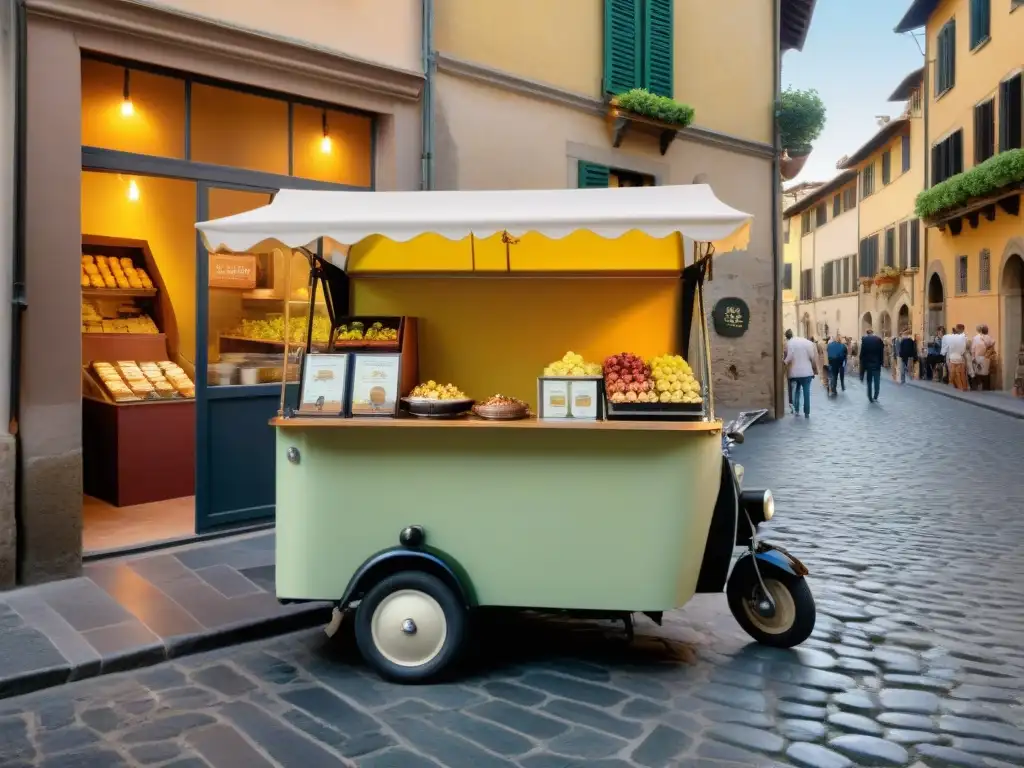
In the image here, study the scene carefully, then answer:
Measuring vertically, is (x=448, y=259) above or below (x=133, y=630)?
above

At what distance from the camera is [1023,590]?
5863mm

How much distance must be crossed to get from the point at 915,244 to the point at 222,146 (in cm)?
2889

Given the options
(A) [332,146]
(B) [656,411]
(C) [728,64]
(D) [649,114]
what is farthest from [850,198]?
(B) [656,411]

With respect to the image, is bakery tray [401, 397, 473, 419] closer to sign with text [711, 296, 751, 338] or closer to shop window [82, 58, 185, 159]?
shop window [82, 58, 185, 159]

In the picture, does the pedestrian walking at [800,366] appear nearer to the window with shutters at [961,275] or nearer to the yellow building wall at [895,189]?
the window with shutters at [961,275]

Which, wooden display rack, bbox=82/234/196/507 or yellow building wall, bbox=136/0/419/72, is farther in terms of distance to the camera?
wooden display rack, bbox=82/234/196/507

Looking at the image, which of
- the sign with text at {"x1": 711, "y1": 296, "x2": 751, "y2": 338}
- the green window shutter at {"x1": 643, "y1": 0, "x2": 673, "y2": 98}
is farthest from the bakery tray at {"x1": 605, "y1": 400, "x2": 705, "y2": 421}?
the sign with text at {"x1": 711, "y1": 296, "x2": 751, "y2": 338}

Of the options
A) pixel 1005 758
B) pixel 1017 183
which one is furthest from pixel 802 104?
pixel 1005 758

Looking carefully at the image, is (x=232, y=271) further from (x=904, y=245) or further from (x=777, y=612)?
(x=904, y=245)

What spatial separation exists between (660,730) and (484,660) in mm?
1184

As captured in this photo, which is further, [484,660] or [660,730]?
[484,660]

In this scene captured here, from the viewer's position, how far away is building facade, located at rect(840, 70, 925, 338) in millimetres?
31266

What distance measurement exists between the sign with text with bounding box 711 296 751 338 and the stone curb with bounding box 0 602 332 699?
10589mm

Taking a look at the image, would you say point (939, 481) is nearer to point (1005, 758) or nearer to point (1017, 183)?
point (1005, 758)
